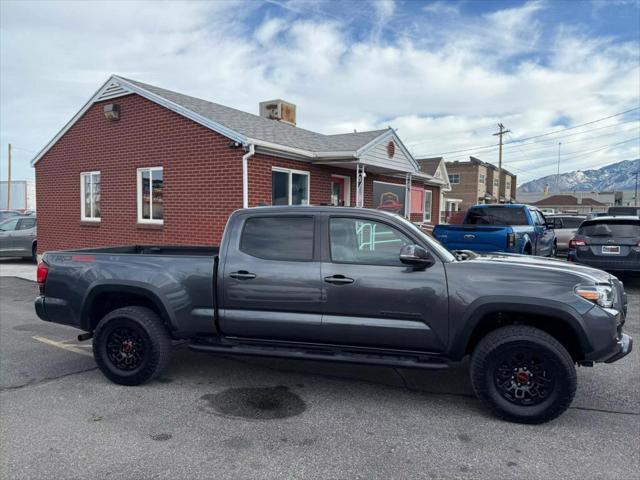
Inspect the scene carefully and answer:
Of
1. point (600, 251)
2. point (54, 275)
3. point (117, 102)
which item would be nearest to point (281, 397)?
point (54, 275)

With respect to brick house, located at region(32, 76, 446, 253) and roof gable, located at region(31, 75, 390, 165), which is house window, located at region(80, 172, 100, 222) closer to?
brick house, located at region(32, 76, 446, 253)

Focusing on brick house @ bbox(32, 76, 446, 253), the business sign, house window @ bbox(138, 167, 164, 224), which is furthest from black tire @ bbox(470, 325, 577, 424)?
the business sign

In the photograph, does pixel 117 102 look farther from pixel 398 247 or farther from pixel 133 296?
pixel 398 247

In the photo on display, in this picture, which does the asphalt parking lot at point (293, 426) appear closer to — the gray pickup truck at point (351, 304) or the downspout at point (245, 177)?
the gray pickup truck at point (351, 304)

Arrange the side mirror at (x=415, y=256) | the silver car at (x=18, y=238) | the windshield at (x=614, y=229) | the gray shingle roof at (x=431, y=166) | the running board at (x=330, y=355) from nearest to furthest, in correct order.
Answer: the side mirror at (x=415, y=256)
the running board at (x=330, y=355)
the windshield at (x=614, y=229)
the silver car at (x=18, y=238)
the gray shingle roof at (x=431, y=166)

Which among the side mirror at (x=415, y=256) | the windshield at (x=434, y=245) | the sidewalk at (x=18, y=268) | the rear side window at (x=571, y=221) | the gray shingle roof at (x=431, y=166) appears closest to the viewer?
the side mirror at (x=415, y=256)

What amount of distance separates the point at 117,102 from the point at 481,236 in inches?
379

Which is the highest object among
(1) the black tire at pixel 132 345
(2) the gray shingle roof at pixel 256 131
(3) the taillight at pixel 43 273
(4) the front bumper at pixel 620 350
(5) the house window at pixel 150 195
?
(2) the gray shingle roof at pixel 256 131

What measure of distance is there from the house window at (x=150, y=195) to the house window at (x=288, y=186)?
284 centimetres

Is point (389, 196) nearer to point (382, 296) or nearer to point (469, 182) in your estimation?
point (382, 296)

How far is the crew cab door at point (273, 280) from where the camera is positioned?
4.28 m

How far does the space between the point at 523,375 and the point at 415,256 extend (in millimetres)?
1330

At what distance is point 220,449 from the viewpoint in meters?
3.41

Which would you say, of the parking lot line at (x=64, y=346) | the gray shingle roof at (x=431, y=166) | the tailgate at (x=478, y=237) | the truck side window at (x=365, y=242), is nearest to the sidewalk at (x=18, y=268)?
the parking lot line at (x=64, y=346)
